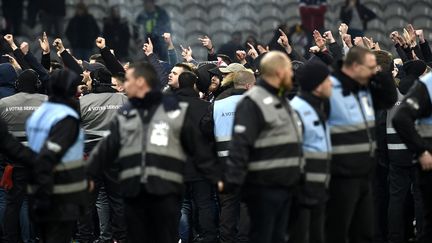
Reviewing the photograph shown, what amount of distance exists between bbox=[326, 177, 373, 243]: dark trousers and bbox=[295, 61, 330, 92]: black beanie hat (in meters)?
0.77

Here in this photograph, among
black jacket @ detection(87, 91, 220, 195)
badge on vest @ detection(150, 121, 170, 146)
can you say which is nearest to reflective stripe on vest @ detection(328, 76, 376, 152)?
black jacket @ detection(87, 91, 220, 195)

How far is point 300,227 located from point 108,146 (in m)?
1.60

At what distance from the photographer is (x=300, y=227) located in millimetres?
8766

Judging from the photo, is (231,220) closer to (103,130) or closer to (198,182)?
(198,182)

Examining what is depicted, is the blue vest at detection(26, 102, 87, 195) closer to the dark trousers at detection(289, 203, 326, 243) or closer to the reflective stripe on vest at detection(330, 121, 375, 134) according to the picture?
the dark trousers at detection(289, 203, 326, 243)

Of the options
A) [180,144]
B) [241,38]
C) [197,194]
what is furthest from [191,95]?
[241,38]

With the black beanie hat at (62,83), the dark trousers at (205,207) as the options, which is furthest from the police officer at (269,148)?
the dark trousers at (205,207)

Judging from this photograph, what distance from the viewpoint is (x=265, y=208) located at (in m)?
8.38

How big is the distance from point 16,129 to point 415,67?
407cm

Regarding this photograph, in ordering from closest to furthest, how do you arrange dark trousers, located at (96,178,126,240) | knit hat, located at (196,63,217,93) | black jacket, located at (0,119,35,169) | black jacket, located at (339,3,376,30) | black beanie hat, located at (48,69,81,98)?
black beanie hat, located at (48,69,81,98), black jacket, located at (0,119,35,169), dark trousers, located at (96,178,126,240), knit hat, located at (196,63,217,93), black jacket, located at (339,3,376,30)

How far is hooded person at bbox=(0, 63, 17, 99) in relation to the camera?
478 inches

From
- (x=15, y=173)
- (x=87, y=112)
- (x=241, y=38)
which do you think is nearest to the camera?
(x=15, y=173)

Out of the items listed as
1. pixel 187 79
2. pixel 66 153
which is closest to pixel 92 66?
pixel 187 79

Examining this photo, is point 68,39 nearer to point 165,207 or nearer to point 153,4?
point 153,4
